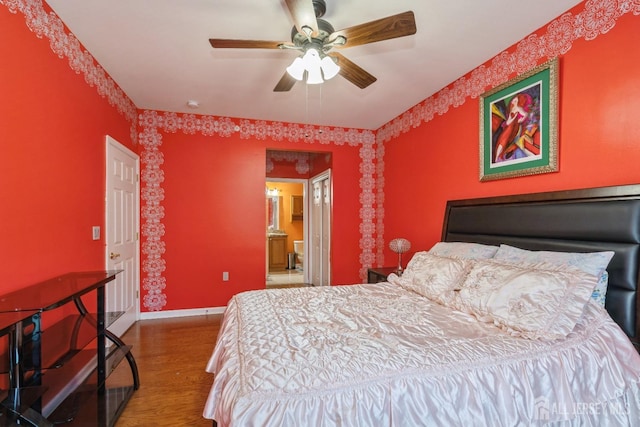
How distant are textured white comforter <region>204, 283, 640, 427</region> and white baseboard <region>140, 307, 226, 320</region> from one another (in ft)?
8.57

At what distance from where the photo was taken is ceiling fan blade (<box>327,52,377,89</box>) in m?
1.97

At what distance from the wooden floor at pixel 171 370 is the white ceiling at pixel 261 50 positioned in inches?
104

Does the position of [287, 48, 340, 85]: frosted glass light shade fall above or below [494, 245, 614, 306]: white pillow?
above

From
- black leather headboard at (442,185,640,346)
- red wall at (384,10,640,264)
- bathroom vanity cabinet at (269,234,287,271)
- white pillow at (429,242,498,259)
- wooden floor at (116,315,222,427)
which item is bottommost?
wooden floor at (116,315,222,427)

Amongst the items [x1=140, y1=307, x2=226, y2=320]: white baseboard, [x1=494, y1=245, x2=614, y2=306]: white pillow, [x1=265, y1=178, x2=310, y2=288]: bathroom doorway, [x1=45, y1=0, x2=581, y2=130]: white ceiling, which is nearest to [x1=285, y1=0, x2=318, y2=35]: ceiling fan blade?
[x1=45, y1=0, x2=581, y2=130]: white ceiling

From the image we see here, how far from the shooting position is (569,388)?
1.36 m

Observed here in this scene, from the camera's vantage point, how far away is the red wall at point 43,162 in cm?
162

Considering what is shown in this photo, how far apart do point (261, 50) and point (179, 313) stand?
10.9ft

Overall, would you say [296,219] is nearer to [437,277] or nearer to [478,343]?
[437,277]

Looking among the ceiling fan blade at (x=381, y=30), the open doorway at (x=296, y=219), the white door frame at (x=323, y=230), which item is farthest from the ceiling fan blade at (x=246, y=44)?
the white door frame at (x=323, y=230)

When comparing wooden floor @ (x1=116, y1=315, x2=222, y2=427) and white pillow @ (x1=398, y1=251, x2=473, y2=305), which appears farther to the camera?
white pillow @ (x1=398, y1=251, x2=473, y2=305)

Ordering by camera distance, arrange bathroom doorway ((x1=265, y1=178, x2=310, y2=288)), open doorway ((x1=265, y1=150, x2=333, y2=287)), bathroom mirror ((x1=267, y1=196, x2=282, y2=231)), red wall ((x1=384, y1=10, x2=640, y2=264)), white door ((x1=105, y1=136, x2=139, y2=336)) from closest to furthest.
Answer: red wall ((x1=384, y1=10, x2=640, y2=264)) → white door ((x1=105, y1=136, x2=139, y2=336)) → open doorway ((x1=265, y1=150, x2=333, y2=287)) → bathroom doorway ((x1=265, y1=178, x2=310, y2=288)) → bathroom mirror ((x1=267, y1=196, x2=282, y2=231))

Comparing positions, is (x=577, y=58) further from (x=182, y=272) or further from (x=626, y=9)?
(x=182, y=272)

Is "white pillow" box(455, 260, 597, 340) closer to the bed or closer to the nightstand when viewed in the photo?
the bed
